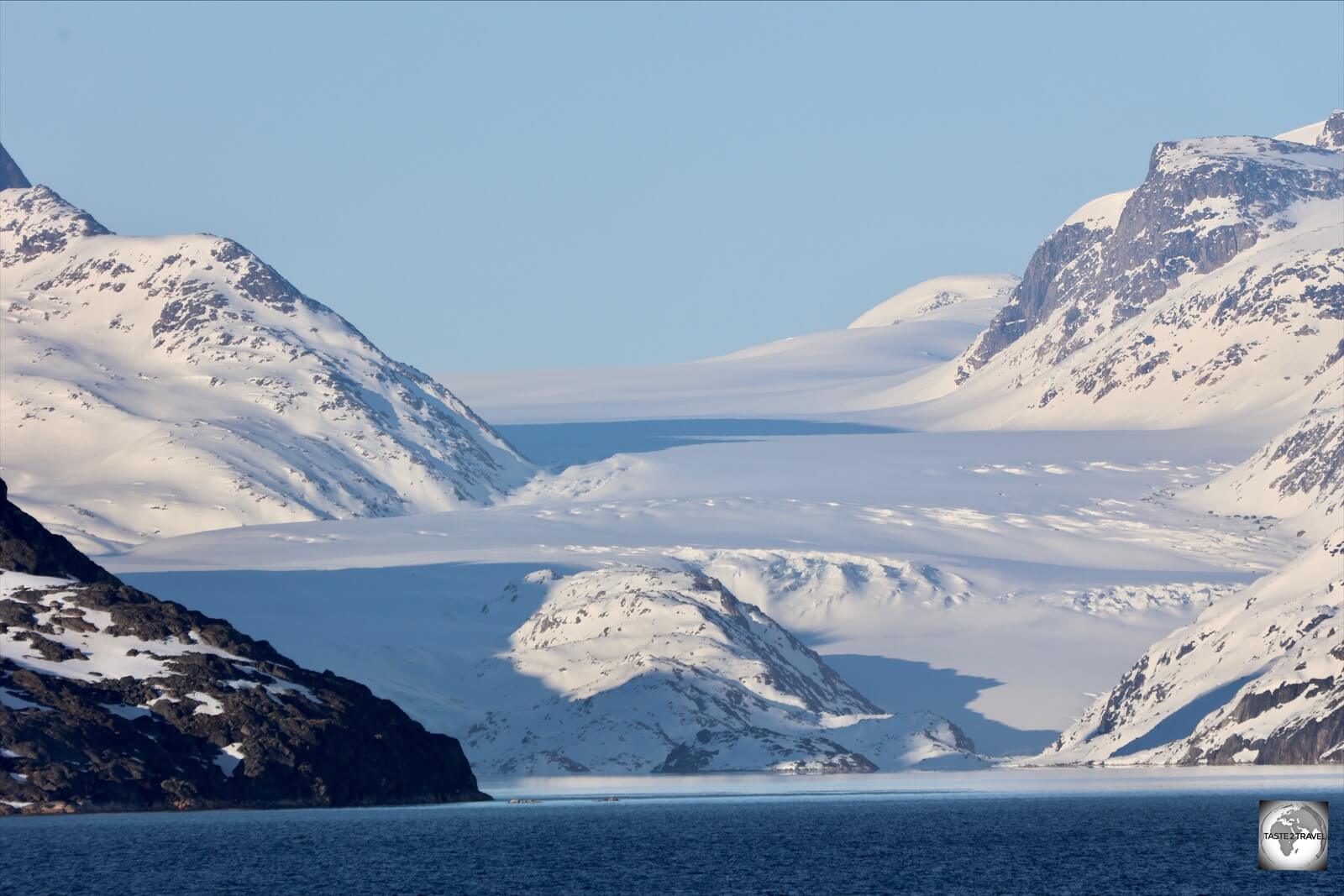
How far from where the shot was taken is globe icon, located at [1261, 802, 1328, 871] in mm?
173750

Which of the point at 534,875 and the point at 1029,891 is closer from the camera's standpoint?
the point at 1029,891

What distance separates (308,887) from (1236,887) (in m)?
59.1

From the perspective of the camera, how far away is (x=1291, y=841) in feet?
591

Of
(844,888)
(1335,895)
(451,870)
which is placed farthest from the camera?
(451,870)

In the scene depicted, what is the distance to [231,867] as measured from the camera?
647 feet

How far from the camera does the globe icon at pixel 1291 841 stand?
17375cm

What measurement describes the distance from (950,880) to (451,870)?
34.4 m

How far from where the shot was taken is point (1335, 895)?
174500 mm

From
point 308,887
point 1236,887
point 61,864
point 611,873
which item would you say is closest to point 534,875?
point 611,873

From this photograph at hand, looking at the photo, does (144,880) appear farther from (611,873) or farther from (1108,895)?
(1108,895)

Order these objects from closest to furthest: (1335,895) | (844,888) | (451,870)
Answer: (1335,895) < (844,888) < (451,870)

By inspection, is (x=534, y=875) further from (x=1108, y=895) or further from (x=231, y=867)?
(x=1108, y=895)

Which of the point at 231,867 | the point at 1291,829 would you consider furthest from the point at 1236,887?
the point at 231,867

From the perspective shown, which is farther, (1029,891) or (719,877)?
(719,877)
